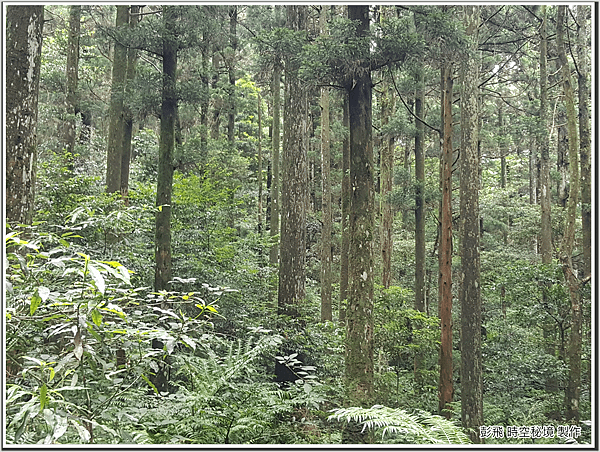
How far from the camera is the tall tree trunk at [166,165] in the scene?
25.4ft

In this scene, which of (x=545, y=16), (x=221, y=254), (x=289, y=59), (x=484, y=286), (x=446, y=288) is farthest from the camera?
(x=484, y=286)

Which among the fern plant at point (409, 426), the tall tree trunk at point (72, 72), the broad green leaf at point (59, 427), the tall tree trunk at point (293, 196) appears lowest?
the fern plant at point (409, 426)

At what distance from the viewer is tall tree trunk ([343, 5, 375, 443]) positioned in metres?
5.74

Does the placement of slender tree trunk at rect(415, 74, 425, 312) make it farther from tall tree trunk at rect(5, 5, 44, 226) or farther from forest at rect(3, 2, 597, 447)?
tall tree trunk at rect(5, 5, 44, 226)

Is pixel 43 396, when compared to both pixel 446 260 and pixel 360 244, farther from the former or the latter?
pixel 446 260

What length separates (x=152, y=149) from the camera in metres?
16.8

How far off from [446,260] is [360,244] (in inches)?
198

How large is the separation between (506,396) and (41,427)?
12327 mm

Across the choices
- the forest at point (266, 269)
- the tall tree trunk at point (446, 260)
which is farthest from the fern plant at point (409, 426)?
the tall tree trunk at point (446, 260)

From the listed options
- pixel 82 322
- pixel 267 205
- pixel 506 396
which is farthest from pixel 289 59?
pixel 267 205

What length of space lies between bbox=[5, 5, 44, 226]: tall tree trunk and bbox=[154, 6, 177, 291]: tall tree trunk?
3123 mm

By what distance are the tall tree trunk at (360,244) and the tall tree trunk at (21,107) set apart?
13.2 feet

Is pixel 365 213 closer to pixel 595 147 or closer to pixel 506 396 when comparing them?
pixel 595 147

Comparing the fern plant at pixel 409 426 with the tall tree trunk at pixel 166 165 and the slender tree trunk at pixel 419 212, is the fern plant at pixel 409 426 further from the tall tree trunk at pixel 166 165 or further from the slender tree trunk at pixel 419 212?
the slender tree trunk at pixel 419 212
